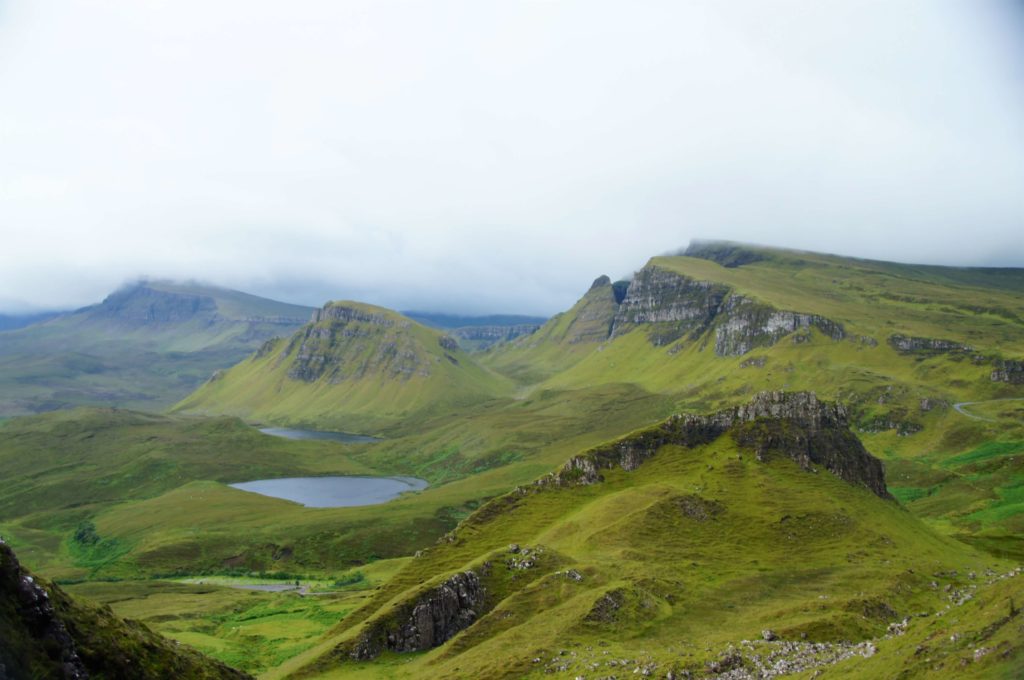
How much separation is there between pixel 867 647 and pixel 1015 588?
13985 millimetres

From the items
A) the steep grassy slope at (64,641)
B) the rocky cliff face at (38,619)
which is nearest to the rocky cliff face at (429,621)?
the steep grassy slope at (64,641)

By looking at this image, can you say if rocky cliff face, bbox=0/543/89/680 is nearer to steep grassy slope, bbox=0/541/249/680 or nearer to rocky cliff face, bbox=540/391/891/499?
steep grassy slope, bbox=0/541/249/680

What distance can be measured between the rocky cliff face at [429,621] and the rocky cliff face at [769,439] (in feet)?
163

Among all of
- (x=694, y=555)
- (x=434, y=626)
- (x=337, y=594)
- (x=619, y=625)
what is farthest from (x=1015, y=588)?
(x=337, y=594)

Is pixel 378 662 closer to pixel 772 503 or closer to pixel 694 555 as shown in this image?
pixel 694 555

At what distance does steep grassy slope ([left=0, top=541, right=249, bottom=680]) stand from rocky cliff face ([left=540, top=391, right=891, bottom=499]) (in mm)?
98907

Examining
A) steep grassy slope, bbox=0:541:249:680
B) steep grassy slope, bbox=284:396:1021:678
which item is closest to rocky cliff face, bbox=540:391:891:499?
steep grassy slope, bbox=284:396:1021:678

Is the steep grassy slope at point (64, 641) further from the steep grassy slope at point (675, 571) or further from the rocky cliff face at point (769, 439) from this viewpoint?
the rocky cliff face at point (769, 439)

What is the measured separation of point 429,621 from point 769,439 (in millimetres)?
84553

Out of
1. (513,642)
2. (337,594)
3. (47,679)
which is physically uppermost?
(47,679)

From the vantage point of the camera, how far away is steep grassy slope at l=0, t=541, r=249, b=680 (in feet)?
131

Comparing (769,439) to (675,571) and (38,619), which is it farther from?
(38,619)

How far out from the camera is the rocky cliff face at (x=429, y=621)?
306ft

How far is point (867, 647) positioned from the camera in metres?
60.2
